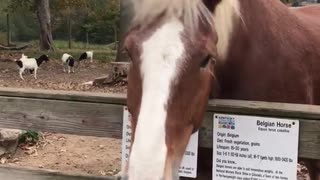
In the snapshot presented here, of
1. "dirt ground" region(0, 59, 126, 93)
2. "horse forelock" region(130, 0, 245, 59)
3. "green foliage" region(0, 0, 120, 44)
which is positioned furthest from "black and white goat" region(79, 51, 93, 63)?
"green foliage" region(0, 0, 120, 44)

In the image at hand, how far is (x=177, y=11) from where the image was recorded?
6.45ft

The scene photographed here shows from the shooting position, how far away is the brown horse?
179 centimetres

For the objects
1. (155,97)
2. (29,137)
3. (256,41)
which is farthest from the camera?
(29,137)

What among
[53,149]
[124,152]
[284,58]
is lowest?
[53,149]

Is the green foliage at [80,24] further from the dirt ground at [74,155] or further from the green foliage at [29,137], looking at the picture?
the green foliage at [29,137]

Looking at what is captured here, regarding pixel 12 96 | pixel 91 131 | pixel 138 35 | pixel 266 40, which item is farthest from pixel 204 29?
pixel 12 96

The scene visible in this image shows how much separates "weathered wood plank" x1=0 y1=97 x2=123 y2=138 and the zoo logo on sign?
1.67 ft

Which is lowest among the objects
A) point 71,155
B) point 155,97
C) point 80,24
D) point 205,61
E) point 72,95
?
point 80,24

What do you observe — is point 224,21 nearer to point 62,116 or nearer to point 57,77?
point 62,116

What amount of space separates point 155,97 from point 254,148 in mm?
678

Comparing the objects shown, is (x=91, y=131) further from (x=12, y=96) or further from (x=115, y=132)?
(x=12, y=96)

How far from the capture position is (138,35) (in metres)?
1.98

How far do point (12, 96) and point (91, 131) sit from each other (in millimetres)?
497

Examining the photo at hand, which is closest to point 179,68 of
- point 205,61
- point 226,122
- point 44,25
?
point 205,61
